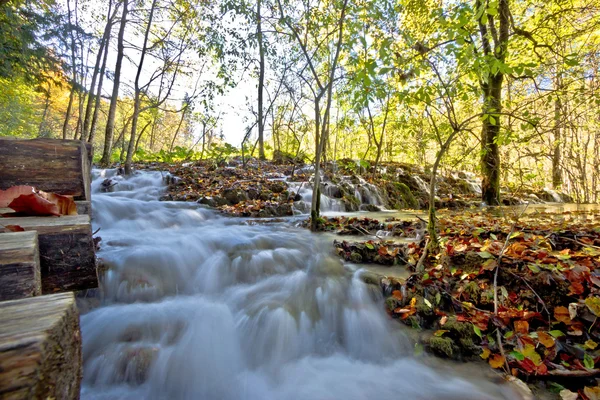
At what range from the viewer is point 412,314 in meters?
2.54

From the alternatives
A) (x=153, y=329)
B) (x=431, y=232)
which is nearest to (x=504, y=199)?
(x=431, y=232)

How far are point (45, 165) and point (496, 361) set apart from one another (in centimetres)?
354

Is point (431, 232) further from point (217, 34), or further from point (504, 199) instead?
point (504, 199)

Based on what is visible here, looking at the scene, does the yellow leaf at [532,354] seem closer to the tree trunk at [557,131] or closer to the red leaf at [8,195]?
the tree trunk at [557,131]

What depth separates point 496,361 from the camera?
204 cm

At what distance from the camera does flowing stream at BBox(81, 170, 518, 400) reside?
6.98 feet

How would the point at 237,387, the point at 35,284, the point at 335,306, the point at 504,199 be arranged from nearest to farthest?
the point at 35,284, the point at 237,387, the point at 335,306, the point at 504,199

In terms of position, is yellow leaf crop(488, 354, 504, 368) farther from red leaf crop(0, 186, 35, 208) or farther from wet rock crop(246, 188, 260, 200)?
wet rock crop(246, 188, 260, 200)

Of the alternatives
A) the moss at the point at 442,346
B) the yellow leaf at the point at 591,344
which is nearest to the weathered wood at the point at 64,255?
the moss at the point at 442,346

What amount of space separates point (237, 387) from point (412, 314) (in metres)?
1.58

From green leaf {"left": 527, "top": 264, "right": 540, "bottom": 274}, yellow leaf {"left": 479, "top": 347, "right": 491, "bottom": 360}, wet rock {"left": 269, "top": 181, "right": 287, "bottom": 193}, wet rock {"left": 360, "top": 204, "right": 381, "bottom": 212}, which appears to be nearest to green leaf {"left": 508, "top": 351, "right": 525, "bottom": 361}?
yellow leaf {"left": 479, "top": 347, "right": 491, "bottom": 360}

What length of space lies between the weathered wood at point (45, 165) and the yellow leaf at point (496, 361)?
3.26m

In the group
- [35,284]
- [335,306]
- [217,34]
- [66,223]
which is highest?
[217,34]

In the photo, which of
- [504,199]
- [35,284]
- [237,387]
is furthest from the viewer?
[504,199]
